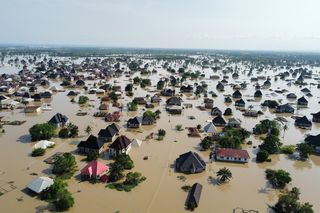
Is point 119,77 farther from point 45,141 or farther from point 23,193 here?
point 23,193

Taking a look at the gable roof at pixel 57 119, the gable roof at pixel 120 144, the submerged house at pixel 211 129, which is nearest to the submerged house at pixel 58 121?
the gable roof at pixel 57 119

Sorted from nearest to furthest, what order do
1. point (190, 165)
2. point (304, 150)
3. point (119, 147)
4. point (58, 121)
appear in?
1. point (190, 165)
2. point (119, 147)
3. point (304, 150)
4. point (58, 121)

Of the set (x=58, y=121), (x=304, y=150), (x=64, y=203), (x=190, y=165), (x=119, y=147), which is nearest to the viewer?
(x=64, y=203)

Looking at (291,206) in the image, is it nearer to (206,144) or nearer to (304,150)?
(304,150)

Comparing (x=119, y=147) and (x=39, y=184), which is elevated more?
(x=119, y=147)

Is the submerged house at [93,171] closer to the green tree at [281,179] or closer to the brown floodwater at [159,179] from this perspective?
the brown floodwater at [159,179]

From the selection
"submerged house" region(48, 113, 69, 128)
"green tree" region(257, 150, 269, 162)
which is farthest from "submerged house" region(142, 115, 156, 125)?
"green tree" region(257, 150, 269, 162)

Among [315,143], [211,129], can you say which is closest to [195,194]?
[211,129]

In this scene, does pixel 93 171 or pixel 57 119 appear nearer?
pixel 93 171
